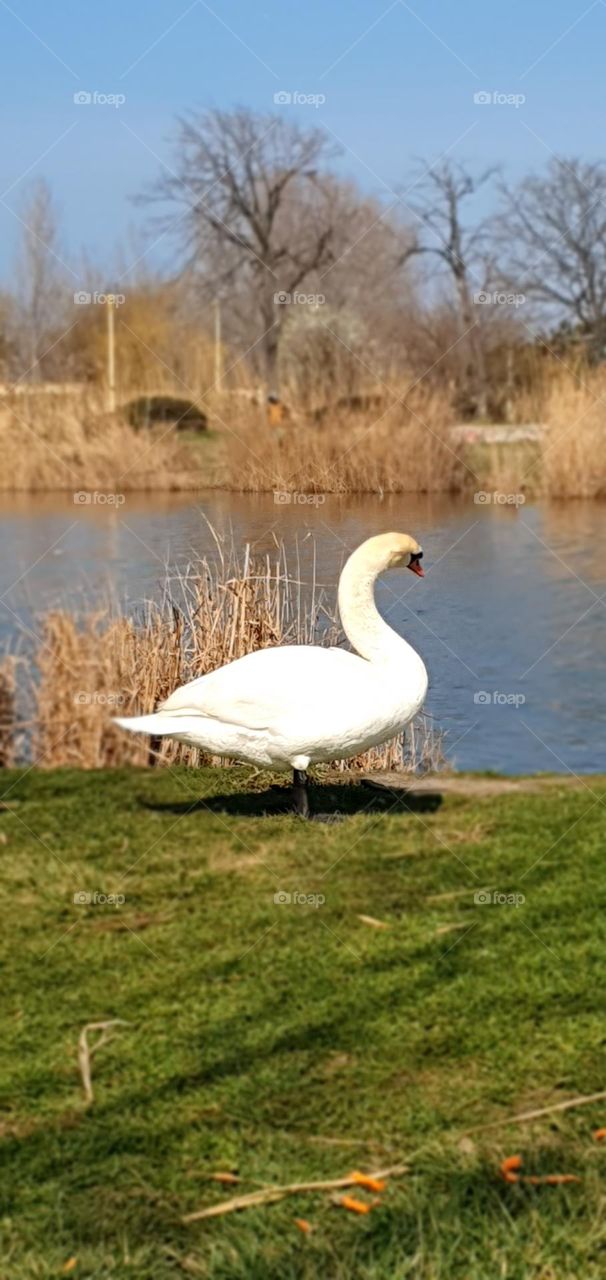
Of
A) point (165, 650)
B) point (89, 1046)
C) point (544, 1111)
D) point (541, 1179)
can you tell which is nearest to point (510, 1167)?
point (541, 1179)

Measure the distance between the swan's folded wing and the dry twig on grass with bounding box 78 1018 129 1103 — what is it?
4.86ft

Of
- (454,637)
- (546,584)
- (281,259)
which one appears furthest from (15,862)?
(281,259)

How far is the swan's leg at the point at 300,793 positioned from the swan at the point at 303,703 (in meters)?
0.15

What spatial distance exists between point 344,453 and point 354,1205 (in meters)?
5.57

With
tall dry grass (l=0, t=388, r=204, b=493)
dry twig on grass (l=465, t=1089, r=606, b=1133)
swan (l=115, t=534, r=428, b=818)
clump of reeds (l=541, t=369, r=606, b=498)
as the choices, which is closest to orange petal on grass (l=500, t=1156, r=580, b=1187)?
dry twig on grass (l=465, t=1089, r=606, b=1133)

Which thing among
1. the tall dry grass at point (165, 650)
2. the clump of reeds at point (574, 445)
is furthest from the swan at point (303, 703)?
the clump of reeds at point (574, 445)

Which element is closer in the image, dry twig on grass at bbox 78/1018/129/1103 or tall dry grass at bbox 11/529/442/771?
A: dry twig on grass at bbox 78/1018/129/1103

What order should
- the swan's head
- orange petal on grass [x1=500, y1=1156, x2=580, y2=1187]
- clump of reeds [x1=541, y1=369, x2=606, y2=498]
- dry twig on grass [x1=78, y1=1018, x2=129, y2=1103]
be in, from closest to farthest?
orange petal on grass [x1=500, y1=1156, x2=580, y2=1187] → dry twig on grass [x1=78, y1=1018, x2=129, y2=1103] → the swan's head → clump of reeds [x1=541, y1=369, x2=606, y2=498]

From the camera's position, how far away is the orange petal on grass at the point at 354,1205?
3.16m

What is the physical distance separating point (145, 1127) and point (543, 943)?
1580 millimetres

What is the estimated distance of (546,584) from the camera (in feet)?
25.3

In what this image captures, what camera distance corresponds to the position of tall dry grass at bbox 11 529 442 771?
6.73 m

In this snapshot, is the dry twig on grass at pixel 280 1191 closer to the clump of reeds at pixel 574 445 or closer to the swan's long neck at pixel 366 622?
the swan's long neck at pixel 366 622

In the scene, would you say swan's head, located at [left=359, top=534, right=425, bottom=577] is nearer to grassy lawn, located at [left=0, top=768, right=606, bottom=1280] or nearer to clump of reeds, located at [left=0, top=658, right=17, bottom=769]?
grassy lawn, located at [left=0, top=768, right=606, bottom=1280]
